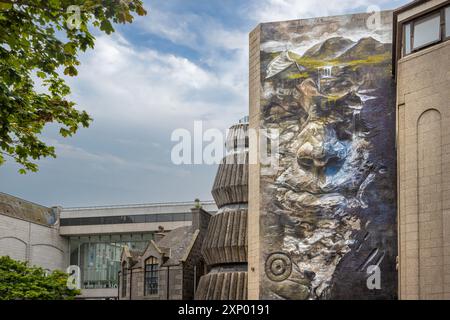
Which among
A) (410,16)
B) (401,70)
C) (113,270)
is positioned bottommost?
(113,270)

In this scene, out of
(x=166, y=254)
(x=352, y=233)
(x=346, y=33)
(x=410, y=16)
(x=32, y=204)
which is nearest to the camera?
(x=410, y=16)

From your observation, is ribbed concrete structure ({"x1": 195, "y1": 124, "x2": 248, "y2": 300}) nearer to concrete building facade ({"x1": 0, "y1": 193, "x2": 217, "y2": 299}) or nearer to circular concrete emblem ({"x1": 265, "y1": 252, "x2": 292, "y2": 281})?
circular concrete emblem ({"x1": 265, "y1": 252, "x2": 292, "y2": 281})

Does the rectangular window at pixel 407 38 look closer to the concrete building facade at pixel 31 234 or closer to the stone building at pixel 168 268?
the stone building at pixel 168 268

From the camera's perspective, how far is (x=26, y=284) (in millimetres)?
46625

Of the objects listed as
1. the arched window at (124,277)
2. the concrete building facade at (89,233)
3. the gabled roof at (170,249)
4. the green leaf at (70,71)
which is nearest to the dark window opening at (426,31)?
the green leaf at (70,71)

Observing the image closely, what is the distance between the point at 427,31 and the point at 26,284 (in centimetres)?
3188

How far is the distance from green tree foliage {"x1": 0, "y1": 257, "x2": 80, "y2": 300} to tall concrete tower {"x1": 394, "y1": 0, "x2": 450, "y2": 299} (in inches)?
1054

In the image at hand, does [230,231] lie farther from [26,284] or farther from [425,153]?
[425,153]

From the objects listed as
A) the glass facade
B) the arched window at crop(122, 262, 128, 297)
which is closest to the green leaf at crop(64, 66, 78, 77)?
the arched window at crop(122, 262, 128, 297)

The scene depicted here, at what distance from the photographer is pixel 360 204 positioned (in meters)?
39.0

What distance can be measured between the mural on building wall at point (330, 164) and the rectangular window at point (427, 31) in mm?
10329

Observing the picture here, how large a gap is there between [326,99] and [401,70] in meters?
10.6

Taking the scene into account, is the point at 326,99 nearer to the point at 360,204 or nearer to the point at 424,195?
the point at 360,204
